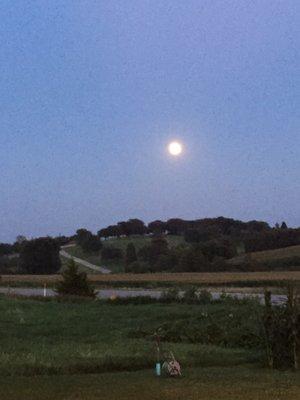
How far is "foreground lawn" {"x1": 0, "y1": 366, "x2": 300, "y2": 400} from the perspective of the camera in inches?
500

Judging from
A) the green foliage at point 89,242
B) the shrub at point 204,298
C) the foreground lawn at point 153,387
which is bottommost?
the foreground lawn at point 153,387

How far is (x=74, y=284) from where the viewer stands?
5159 cm

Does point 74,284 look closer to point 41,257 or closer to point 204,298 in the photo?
point 204,298

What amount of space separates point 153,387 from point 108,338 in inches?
460

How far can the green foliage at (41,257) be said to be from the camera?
11969 centimetres

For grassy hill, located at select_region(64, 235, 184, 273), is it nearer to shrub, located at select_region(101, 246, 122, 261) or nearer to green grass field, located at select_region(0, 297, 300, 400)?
shrub, located at select_region(101, 246, 122, 261)

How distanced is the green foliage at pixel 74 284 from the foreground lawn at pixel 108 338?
9.76 meters

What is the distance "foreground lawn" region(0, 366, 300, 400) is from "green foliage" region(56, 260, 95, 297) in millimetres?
34770

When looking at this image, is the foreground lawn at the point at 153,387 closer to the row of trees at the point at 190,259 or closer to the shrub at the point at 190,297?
the shrub at the point at 190,297

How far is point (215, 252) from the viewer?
117312 millimetres

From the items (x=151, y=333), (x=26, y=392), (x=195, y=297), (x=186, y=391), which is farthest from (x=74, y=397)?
(x=195, y=297)

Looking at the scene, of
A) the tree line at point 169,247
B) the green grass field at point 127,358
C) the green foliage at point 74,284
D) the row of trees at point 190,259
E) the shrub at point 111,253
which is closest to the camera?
the green grass field at point 127,358

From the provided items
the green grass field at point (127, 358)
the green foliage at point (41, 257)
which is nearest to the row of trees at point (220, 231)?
the green foliage at point (41, 257)

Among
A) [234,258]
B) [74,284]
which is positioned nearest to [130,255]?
[234,258]
